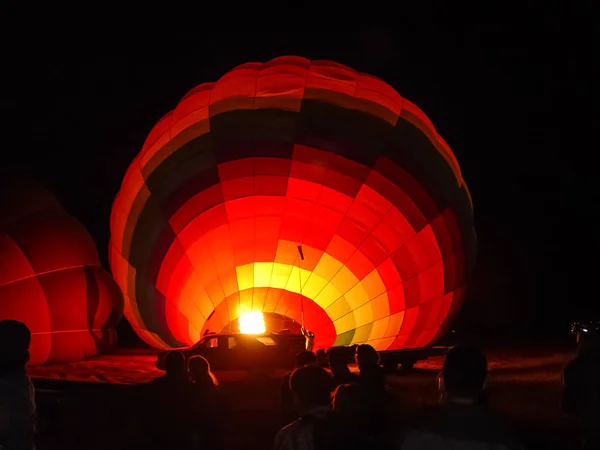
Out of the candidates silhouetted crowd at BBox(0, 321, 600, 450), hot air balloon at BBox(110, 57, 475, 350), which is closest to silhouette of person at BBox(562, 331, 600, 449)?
silhouetted crowd at BBox(0, 321, 600, 450)

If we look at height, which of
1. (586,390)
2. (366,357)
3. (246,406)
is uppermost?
(366,357)

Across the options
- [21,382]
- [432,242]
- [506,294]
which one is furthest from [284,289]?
[506,294]

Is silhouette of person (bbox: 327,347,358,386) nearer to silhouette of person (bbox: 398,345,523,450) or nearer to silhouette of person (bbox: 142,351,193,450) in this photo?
silhouette of person (bbox: 142,351,193,450)

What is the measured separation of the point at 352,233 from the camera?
10719 mm

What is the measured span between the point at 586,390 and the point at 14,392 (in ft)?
9.38

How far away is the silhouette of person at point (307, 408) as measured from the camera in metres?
2.20

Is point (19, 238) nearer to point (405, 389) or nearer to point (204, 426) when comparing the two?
point (405, 389)

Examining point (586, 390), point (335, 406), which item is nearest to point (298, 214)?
point (586, 390)

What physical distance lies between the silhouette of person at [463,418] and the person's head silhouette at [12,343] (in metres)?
1.60

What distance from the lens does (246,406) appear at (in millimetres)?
6258

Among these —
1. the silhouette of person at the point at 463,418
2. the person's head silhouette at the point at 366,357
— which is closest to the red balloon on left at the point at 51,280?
the person's head silhouette at the point at 366,357

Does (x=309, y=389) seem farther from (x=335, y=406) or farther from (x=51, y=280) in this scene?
(x=51, y=280)

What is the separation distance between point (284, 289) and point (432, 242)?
102 inches

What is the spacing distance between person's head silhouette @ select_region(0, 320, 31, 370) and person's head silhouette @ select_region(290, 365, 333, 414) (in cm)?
110
